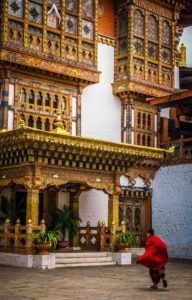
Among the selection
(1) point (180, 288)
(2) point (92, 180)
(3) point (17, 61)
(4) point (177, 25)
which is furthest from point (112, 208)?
(4) point (177, 25)

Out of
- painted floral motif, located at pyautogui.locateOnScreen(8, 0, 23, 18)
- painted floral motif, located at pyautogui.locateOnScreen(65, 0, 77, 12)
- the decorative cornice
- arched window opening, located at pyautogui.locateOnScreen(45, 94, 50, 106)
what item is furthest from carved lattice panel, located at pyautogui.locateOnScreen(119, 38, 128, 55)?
the decorative cornice

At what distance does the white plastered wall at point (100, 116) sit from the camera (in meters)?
20.7

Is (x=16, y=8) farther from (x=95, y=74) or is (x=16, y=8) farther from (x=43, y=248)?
(x=43, y=248)

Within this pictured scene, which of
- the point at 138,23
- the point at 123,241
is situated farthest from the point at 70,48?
the point at 123,241

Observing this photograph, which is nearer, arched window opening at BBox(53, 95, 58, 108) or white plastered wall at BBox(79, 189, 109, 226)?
arched window opening at BBox(53, 95, 58, 108)

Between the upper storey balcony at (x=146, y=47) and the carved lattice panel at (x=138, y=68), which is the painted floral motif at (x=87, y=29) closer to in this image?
the upper storey balcony at (x=146, y=47)

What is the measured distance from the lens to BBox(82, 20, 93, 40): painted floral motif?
816 inches

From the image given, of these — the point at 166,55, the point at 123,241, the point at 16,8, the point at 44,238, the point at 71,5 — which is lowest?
the point at 123,241

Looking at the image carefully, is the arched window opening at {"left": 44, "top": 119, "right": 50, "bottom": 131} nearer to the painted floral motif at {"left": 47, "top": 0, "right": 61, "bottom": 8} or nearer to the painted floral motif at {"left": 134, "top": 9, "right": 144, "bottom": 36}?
the painted floral motif at {"left": 47, "top": 0, "right": 61, "bottom": 8}

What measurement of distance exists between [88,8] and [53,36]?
2.16 meters

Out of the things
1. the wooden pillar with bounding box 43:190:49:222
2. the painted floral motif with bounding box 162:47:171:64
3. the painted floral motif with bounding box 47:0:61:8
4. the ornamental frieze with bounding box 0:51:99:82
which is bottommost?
the wooden pillar with bounding box 43:190:49:222

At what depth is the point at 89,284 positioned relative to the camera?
1177 cm

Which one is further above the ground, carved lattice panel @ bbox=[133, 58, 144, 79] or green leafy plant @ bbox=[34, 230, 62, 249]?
carved lattice panel @ bbox=[133, 58, 144, 79]

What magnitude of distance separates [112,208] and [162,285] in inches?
254
